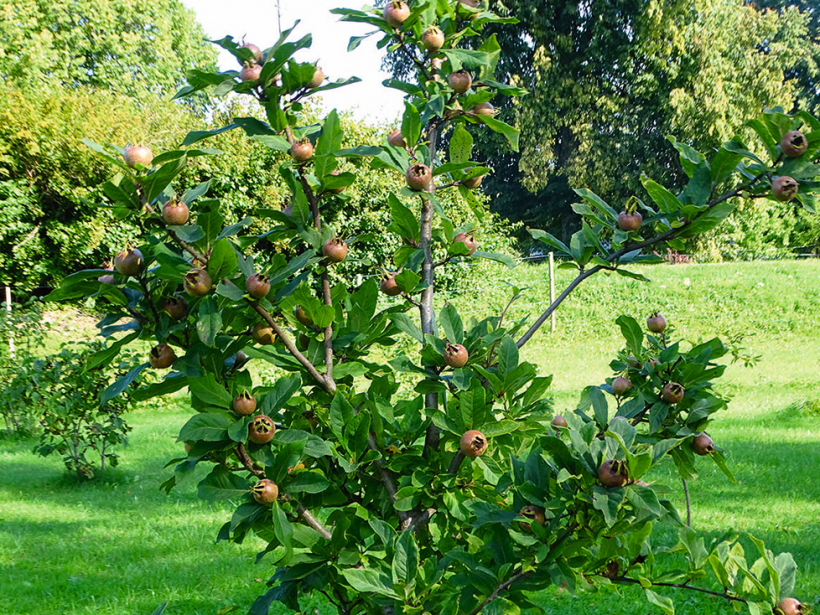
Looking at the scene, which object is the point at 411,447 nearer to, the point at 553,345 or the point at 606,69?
the point at 553,345

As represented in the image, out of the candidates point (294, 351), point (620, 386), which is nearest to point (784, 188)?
point (620, 386)

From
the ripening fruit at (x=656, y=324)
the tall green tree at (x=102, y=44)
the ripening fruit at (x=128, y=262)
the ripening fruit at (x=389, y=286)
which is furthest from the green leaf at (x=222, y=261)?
the tall green tree at (x=102, y=44)

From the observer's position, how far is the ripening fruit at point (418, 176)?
130cm

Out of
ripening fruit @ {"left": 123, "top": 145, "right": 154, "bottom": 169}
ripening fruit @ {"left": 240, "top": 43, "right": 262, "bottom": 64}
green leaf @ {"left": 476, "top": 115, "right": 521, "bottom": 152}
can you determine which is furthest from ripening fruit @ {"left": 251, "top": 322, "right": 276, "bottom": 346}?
green leaf @ {"left": 476, "top": 115, "right": 521, "bottom": 152}

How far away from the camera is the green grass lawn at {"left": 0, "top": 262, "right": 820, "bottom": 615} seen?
3.28 m

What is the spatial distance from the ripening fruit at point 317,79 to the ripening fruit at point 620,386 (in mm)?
900

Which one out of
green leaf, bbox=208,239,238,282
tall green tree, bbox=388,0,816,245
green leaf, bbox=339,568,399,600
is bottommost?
green leaf, bbox=339,568,399,600

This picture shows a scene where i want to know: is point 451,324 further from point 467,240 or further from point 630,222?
point 630,222

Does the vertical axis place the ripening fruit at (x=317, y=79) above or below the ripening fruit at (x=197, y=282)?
above

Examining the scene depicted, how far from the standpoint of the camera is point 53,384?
5609mm

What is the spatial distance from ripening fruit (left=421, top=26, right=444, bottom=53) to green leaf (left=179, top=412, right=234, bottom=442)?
2.72ft

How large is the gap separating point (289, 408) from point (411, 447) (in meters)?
0.27

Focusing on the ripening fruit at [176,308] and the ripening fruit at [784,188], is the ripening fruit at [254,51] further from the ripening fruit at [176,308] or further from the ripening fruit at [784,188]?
the ripening fruit at [784,188]

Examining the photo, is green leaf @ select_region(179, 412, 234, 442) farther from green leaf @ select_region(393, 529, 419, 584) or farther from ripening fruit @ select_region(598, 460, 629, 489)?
ripening fruit @ select_region(598, 460, 629, 489)
